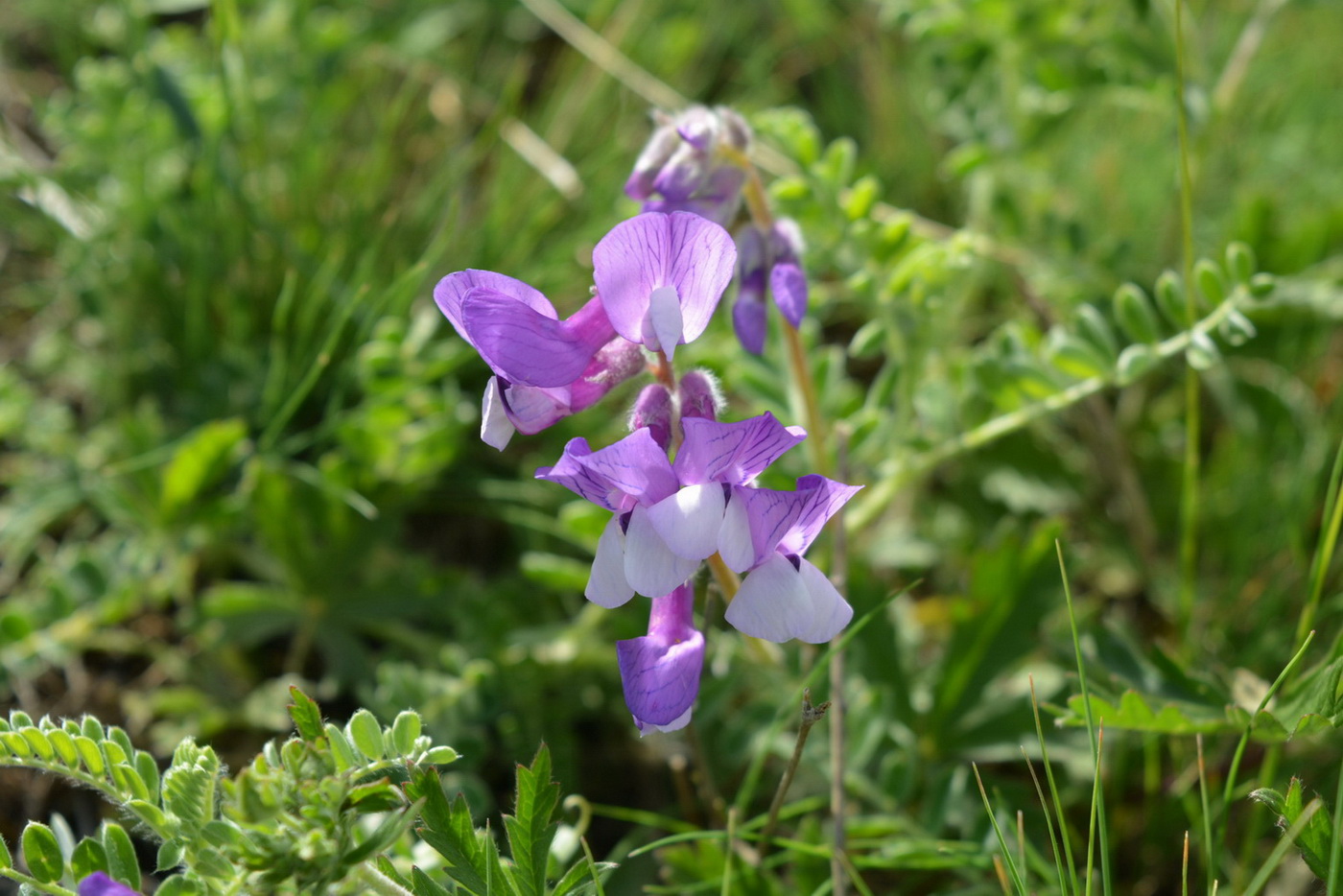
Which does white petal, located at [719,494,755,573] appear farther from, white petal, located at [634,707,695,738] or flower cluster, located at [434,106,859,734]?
white petal, located at [634,707,695,738]

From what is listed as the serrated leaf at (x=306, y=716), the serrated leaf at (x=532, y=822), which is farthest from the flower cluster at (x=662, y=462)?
the serrated leaf at (x=306, y=716)

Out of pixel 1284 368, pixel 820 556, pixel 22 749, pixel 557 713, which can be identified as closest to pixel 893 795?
pixel 820 556

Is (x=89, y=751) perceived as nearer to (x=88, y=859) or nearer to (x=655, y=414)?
(x=88, y=859)

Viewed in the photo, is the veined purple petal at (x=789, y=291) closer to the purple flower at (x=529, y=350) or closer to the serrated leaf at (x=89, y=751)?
the purple flower at (x=529, y=350)

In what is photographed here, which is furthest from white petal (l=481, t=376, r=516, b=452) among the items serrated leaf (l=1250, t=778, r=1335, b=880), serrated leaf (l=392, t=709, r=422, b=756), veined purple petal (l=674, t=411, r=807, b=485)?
serrated leaf (l=1250, t=778, r=1335, b=880)

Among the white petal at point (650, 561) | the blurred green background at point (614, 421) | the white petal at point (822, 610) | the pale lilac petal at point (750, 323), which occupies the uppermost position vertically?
the pale lilac petal at point (750, 323)

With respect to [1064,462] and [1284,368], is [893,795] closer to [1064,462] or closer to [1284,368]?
[1064,462]

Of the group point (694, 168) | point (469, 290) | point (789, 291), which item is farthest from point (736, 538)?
point (694, 168)
